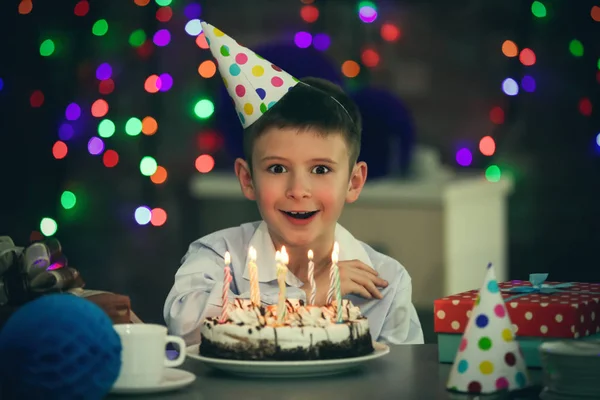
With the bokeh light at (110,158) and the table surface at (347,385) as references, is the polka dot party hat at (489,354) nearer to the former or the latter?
the table surface at (347,385)

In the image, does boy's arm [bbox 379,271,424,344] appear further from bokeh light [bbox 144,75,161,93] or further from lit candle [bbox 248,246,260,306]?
bokeh light [bbox 144,75,161,93]

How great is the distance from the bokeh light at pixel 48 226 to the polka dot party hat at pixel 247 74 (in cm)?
164

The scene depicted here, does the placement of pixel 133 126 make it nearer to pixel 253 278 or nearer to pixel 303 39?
pixel 303 39

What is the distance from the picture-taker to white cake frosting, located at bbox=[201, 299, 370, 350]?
1152mm

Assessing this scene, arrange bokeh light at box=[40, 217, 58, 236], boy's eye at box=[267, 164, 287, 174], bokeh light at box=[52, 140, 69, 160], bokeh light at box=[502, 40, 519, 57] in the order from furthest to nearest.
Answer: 1. bokeh light at box=[502, 40, 519, 57]
2. bokeh light at box=[52, 140, 69, 160]
3. bokeh light at box=[40, 217, 58, 236]
4. boy's eye at box=[267, 164, 287, 174]

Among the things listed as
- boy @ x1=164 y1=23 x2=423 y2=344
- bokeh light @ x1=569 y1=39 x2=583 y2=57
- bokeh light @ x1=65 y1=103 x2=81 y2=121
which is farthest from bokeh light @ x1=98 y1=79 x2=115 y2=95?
boy @ x1=164 y1=23 x2=423 y2=344

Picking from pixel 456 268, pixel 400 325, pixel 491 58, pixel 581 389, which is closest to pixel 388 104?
pixel 491 58

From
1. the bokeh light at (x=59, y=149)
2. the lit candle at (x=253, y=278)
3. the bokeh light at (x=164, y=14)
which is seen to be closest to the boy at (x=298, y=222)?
the lit candle at (x=253, y=278)

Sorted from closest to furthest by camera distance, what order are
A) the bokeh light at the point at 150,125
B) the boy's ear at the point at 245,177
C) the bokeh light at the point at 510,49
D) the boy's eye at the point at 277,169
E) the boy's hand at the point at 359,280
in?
the boy's hand at the point at 359,280, the boy's eye at the point at 277,169, the boy's ear at the point at 245,177, the bokeh light at the point at 510,49, the bokeh light at the point at 150,125

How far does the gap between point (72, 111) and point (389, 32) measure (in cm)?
124

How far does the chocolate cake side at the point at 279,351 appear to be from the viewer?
1149mm

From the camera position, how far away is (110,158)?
3648 mm

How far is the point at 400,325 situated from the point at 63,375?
1046 millimetres

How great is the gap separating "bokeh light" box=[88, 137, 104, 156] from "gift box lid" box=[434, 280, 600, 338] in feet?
8.15
